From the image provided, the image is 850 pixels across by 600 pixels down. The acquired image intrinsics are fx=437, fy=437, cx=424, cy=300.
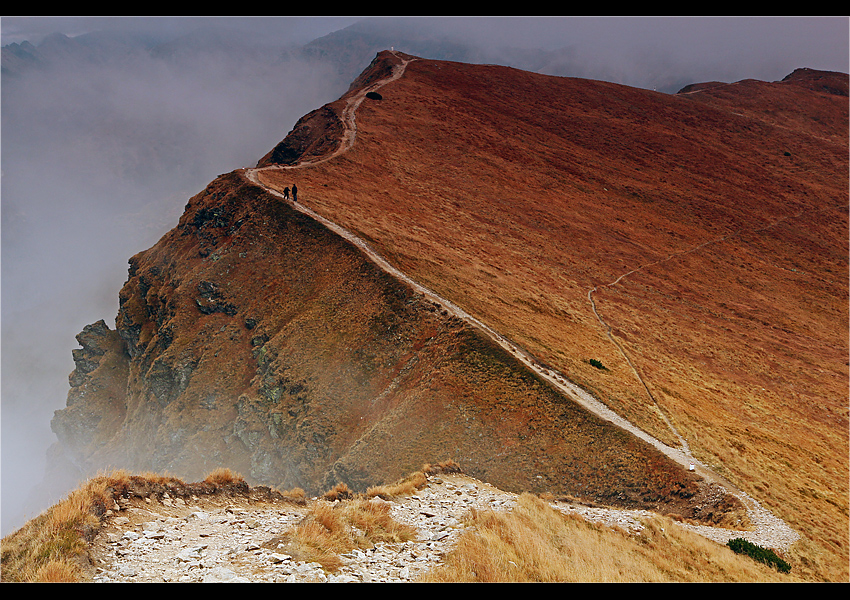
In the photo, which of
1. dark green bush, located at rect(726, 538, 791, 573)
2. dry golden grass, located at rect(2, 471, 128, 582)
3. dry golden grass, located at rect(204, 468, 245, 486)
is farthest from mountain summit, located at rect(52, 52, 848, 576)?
dry golden grass, located at rect(2, 471, 128, 582)

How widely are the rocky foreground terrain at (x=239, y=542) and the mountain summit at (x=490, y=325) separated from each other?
258 inches

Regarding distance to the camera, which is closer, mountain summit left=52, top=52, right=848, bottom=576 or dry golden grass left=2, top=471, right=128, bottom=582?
dry golden grass left=2, top=471, right=128, bottom=582

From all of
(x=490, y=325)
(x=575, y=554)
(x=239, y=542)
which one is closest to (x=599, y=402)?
(x=490, y=325)

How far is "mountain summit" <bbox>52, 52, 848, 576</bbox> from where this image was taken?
20156 mm

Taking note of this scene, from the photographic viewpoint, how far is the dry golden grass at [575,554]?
7941mm

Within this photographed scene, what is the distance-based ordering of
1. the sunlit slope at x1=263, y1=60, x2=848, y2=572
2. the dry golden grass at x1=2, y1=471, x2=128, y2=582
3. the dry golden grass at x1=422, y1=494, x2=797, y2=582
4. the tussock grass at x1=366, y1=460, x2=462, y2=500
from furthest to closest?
the sunlit slope at x1=263, y1=60, x2=848, y2=572
the tussock grass at x1=366, y1=460, x2=462, y2=500
the dry golden grass at x1=422, y1=494, x2=797, y2=582
the dry golden grass at x1=2, y1=471, x2=128, y2=582

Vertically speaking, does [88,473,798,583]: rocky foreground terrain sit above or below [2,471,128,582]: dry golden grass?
below

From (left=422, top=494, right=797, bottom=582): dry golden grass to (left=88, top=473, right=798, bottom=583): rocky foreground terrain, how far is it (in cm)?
66

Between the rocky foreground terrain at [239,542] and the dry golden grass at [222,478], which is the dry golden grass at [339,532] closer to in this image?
the rocky foreground terrain at [239,542]

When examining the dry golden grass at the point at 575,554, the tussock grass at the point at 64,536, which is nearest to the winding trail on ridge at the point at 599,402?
the dry golden grass at the point at 575,554

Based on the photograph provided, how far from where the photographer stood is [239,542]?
8.38 metres

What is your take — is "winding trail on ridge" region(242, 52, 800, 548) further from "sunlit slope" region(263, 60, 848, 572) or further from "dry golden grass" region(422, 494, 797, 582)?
"dry golden grass" region(422, 494, 797, 582)

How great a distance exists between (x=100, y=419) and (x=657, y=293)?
→ 60.8 metres
